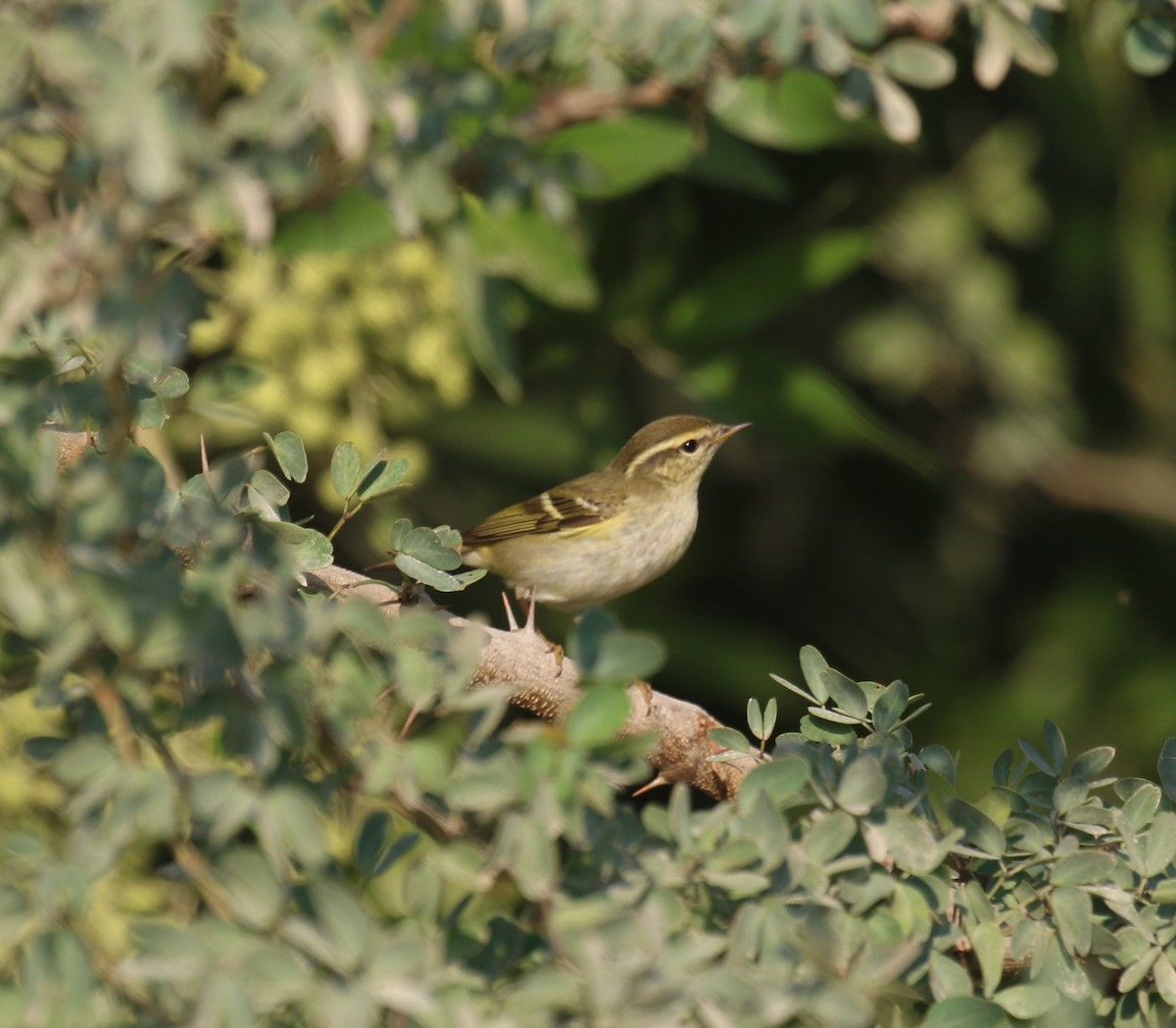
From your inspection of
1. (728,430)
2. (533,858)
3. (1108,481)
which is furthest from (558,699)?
(1108,481)

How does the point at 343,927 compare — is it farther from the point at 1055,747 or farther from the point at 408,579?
the point at 1055,747

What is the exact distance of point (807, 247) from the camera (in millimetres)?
4445

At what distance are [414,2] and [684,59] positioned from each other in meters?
0.64

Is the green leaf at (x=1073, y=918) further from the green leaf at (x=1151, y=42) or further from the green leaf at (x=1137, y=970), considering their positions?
the green leaf at (x=1151, y=42)

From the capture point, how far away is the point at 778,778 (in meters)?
1.87

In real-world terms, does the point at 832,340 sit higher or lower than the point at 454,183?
lower

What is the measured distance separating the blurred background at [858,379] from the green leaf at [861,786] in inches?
87.8

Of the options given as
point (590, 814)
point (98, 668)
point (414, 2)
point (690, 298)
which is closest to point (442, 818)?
point (590, 814)

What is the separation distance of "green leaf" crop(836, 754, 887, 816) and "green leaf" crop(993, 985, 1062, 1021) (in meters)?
0.28

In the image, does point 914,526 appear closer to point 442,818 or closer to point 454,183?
point 454,183

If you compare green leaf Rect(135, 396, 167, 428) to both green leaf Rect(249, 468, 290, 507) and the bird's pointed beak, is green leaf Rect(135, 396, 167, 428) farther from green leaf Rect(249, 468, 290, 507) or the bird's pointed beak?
the bird's pointed beak

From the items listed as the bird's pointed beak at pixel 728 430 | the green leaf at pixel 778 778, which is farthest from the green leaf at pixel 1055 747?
the bird's pointed beak at pixel 728 430

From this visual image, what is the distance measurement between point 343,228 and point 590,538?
1.14 metres

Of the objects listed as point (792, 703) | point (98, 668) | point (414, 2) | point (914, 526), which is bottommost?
point (792, 703)
